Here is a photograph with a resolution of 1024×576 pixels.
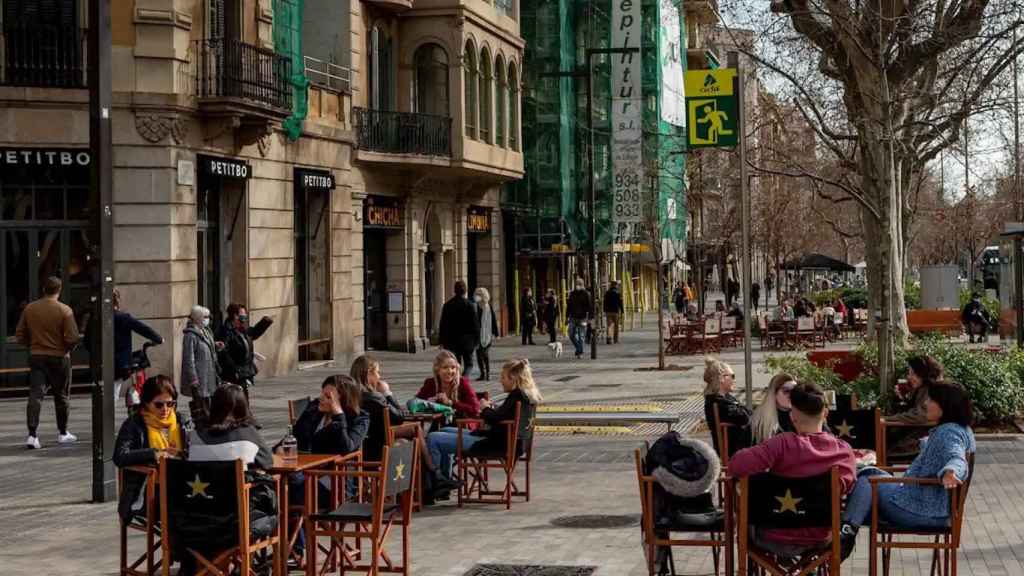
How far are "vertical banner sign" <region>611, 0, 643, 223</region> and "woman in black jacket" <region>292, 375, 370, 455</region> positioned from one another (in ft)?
115

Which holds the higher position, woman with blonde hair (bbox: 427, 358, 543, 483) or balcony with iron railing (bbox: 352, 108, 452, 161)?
balcony with iron railing (bbox: 352, 108, 452, 161)

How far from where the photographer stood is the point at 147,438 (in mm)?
10570

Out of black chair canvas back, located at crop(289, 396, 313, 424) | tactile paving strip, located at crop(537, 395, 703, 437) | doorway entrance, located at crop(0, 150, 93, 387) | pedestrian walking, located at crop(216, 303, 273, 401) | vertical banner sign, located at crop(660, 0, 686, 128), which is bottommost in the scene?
tactile paving strip, located at crop(537, 395, 703, 437)

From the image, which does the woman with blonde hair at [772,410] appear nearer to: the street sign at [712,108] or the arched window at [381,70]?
the street sign at [712,108]

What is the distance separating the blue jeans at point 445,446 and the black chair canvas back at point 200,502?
15.8 feet

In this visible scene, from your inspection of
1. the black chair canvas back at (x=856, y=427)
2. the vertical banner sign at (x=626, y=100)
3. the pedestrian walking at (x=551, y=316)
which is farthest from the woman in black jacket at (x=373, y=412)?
the vertical banner sign at (x=626, y=100)

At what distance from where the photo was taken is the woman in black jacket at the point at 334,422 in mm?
10953

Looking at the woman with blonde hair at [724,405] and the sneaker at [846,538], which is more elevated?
the woman with blonde hair at [724,405]

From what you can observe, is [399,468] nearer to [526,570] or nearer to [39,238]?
[526,570]

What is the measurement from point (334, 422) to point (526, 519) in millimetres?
2395

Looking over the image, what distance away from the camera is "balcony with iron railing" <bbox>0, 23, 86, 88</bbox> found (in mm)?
25469

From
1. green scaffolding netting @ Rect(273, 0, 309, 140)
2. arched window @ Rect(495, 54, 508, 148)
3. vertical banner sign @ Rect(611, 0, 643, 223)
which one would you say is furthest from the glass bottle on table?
vertical banner sign @ Rect(611, 0, 643, 223)

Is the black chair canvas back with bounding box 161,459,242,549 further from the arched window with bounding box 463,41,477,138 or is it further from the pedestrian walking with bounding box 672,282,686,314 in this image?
the pedestrian walking with bounding box 672,282,686,314

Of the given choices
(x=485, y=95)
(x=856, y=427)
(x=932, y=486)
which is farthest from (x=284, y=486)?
(x=485, y=95)
